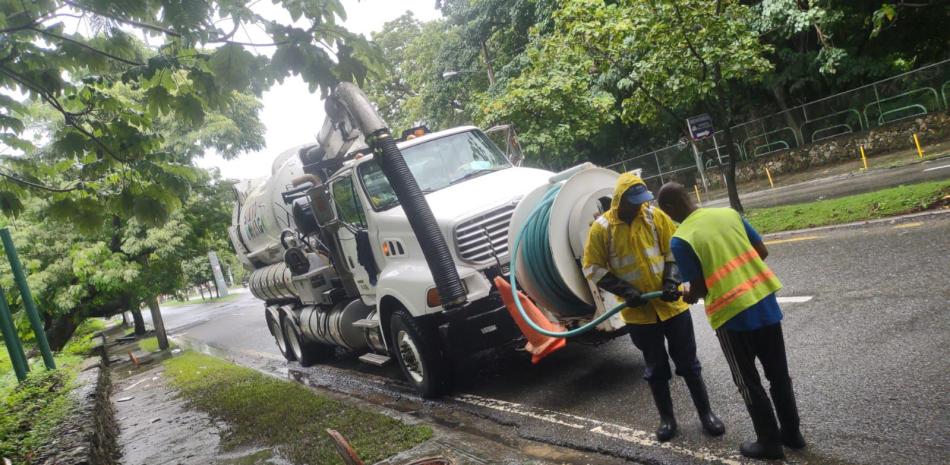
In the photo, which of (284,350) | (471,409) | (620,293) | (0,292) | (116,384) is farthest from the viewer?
(116,384)

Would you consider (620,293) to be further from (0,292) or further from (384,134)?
(0,292)

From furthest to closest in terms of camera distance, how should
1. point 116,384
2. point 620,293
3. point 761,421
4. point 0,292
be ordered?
point 116,384 → point 0,292 → point 620,293 → point 761,421

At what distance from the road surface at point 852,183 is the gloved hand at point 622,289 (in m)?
11.6

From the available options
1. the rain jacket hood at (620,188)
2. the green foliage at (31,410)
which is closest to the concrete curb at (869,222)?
the rain jacket hood at (620,188)

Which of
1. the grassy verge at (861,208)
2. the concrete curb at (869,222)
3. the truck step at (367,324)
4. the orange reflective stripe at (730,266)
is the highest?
the orange reflective stripe at (730,266)

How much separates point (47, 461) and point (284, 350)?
7.40m

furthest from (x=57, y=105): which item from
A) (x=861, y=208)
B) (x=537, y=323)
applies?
(x=861, y=208)

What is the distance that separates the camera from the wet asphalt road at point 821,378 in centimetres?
394

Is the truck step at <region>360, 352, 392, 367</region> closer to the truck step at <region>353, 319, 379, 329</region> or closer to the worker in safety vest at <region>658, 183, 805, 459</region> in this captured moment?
the truck step at <region>353, 319, 379, 329</region>

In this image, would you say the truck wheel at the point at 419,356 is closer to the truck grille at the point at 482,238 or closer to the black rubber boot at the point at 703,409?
the truck grille at the point at 482,238

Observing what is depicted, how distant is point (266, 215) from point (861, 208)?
32.2ft

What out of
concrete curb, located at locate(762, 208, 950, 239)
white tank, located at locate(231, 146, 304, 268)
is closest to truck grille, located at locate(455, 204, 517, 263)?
white tank, located at locate(231, 146, 304, 268)

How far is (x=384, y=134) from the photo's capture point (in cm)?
662

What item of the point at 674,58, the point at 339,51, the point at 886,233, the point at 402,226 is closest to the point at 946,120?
the point at 674,58
